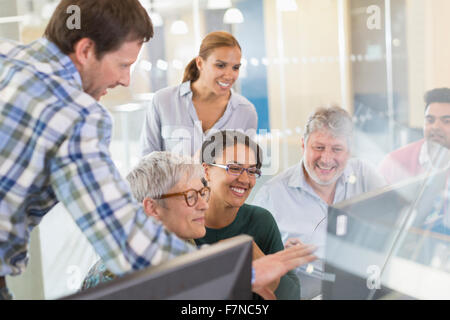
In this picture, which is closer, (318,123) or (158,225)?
(158,225)

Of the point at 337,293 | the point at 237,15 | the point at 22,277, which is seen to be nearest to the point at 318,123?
the point at 237,15

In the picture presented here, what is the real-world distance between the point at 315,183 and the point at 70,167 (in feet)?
4.35

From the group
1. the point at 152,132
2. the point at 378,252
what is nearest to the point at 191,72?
the point at 152,132

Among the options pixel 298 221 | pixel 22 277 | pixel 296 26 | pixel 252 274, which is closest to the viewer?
pixel 252 274

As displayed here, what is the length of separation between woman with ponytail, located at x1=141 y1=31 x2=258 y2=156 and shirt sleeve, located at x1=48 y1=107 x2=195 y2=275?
1254mm

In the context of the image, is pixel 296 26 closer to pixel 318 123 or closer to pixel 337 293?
pixel 318 123

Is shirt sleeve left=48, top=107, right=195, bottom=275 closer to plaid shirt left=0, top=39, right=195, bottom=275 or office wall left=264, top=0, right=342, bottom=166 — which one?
plaid shirt left=0, top=39, right=195, bottom=275

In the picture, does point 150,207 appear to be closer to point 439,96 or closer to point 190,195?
point 190,195

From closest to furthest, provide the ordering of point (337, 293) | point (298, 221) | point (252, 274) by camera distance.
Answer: point (252, 274)
point (337, 293)
point (298, 221)

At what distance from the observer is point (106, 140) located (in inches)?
35.5

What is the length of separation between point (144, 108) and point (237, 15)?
0.66m

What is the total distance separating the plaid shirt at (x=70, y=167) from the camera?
0.83m

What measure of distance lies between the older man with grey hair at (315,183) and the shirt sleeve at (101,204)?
113 centimetres

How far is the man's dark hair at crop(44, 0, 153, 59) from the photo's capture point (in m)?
1.00
